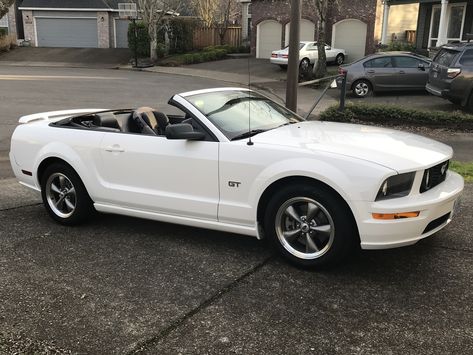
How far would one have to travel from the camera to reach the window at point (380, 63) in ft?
58.7

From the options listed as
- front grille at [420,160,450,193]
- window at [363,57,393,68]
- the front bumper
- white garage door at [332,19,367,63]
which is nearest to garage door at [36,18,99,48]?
white garage door at [332,19,367,63]

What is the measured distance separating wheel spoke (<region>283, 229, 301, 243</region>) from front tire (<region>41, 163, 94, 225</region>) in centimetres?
218

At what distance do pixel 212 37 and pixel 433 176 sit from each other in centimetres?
3595

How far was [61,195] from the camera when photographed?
18.1ft

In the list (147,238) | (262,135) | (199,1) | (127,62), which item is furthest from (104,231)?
(199,1)

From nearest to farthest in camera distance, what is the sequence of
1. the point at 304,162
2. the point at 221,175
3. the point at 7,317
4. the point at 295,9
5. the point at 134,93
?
the point at 7,317
the point at 304,162
the point at 221,175
the point at 295,9
the point at 134,93

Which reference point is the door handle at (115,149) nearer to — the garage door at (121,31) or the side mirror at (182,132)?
the side mirror at (182,132)

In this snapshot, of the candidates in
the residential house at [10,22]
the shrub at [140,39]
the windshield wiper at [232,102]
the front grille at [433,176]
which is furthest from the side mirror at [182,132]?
the residential house at [10,22]

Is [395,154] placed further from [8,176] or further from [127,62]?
[127,62]

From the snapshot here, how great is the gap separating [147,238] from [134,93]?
49.6ft

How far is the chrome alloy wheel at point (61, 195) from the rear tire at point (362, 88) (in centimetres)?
1432

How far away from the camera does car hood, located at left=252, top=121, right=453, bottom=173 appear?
407 centimetres

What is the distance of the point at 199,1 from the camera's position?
134 ft

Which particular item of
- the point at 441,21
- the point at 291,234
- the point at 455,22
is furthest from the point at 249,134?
the point at 455,22
